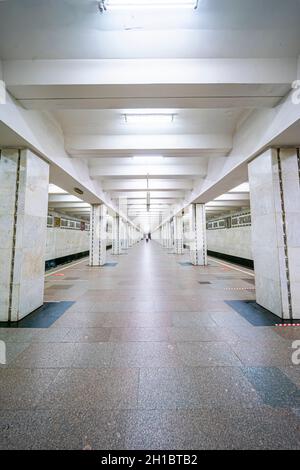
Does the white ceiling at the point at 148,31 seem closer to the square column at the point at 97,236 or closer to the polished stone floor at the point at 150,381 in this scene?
the polished stone floor at the point at 150,381

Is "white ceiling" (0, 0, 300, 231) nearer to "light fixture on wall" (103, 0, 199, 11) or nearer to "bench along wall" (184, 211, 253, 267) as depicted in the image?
"light fixture on wall" (103, 0, 199, 11)

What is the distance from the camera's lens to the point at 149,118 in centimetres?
428

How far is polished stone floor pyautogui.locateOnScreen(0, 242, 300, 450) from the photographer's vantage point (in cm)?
147

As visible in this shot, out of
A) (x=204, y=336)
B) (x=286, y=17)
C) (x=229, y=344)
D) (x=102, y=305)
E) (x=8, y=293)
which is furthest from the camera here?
(x=102, y=305)

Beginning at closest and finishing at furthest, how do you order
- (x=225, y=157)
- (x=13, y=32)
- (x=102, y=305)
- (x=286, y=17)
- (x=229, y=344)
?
(x=286, y=17), (x=13, y=32), (x=229, y=344), (x=102, y=305), (x=225, y=157)

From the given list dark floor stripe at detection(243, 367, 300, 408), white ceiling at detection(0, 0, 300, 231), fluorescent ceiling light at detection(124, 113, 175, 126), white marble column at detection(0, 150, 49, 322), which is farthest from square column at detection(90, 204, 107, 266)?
dark floor stripe at detection(243, 367, 300, 408)

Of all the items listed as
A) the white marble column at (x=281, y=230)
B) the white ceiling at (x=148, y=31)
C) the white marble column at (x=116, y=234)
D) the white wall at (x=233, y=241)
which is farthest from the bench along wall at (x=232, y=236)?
the white ceiling at (x=148, y=31)

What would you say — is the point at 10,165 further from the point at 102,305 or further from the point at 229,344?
the point at 229,344

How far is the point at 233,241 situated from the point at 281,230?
1080cm

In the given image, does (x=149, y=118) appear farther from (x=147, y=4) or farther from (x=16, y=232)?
(x=16, y=232)

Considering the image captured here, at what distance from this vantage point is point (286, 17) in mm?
2277

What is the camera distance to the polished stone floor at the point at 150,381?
4.83ft

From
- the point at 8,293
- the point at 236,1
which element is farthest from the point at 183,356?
the point at 236,1

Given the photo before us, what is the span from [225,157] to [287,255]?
3511 mm
